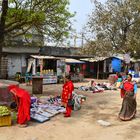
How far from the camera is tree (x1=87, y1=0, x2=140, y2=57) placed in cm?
2773

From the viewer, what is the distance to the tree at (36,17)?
16609 millimetres

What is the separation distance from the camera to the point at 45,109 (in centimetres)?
1336

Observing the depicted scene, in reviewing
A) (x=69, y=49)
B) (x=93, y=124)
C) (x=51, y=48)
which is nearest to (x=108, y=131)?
(x=93, y=124)

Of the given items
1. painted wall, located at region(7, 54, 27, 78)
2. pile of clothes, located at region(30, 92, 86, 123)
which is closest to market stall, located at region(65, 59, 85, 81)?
painted wall, located at region(7, 54, 27, 78)

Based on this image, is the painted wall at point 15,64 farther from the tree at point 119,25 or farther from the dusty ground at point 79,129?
the dusty ground at point 79,129

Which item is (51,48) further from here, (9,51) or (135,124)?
(135,124)

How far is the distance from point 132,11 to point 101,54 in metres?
4.47

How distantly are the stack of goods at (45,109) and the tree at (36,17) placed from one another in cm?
393

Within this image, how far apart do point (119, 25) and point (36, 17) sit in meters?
12.9

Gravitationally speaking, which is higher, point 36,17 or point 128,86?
point 36,17

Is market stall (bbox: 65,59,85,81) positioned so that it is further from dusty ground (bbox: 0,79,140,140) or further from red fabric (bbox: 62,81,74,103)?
red fabric (bbox: 62,81,74,103)

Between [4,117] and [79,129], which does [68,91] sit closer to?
[79,129]

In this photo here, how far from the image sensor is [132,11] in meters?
27.9

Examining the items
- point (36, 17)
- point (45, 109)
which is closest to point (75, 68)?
point (36, 17)
